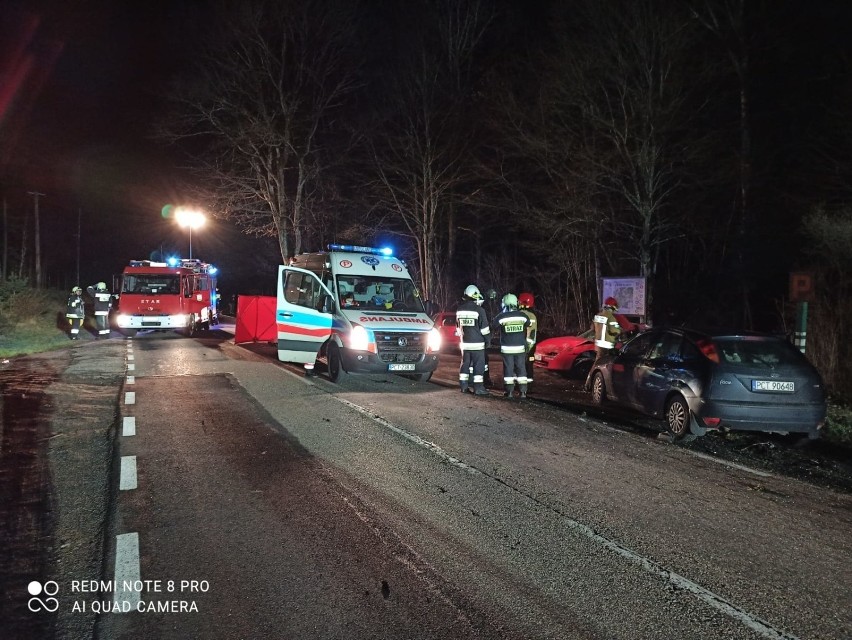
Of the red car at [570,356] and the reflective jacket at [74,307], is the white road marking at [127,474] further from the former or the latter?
the reflective jacket at [74,307]

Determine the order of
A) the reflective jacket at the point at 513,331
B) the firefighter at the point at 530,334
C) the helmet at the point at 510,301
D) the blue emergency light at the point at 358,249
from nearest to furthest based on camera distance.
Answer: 1. the reflective jacket at the point at 513,331
2. the helmet at the point at 510,301
3. the firefighter at the point at 530,334
4. the blue emergency light at the point at 358,249

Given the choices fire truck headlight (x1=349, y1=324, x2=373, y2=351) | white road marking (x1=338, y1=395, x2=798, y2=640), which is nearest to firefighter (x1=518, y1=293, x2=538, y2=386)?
fire truck headlight (x1=349, y1=324, x2=373, y2=351)

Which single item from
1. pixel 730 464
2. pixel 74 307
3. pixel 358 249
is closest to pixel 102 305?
pixel 74 307

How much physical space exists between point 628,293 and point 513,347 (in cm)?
573

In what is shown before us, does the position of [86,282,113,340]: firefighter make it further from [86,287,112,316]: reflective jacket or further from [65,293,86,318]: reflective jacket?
[65,293,86,318]: reflective jacket

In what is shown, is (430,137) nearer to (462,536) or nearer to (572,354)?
(572,354)

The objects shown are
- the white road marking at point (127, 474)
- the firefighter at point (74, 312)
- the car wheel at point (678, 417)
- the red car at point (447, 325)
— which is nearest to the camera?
the white road marking at point (127, 474)

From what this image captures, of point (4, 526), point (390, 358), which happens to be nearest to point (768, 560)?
point (4, 526)

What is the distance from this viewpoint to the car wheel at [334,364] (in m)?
12.3

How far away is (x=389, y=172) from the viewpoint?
2728cm

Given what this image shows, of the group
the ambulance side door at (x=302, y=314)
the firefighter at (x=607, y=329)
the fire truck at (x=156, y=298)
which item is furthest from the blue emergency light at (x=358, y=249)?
the fire truck at (x=156, y=298)

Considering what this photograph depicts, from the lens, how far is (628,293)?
15.2 meters

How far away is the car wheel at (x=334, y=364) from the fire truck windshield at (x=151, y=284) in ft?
39.8

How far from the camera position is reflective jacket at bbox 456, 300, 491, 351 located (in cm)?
1112
